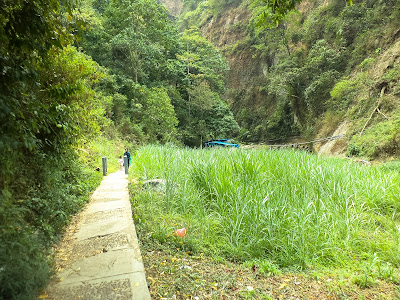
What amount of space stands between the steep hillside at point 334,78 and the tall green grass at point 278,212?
583 cm

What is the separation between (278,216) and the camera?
338cm

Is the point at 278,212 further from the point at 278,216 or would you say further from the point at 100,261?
the point at 100,261

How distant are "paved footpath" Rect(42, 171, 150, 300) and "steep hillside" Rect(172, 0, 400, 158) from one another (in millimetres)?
7503

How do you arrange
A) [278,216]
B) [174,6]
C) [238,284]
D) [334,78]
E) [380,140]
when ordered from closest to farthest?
[238,284] → [278,216] → [380,140] → [334,78] → [174,6]

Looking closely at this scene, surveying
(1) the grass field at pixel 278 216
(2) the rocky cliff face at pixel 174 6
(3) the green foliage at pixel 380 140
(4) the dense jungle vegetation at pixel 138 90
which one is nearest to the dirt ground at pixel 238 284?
(1) the grass field at pixel 278 216

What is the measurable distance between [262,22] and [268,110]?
2374 centimetres

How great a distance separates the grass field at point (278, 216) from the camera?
9.70ft

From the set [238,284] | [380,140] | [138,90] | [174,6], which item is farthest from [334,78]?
[174,6]

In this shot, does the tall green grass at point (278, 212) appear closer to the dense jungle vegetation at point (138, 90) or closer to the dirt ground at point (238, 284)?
the dirt ground at point (238, 284)

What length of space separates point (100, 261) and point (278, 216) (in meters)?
2.24

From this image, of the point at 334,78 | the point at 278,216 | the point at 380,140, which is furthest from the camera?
the point at 334,78

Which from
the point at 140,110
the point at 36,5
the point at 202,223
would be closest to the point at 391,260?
the point at 202,223

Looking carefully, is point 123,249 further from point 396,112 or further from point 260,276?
point 396,112

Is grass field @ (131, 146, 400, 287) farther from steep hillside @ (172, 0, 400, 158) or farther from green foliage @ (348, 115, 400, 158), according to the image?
green foliage @ (348, 115, 400, 158)
